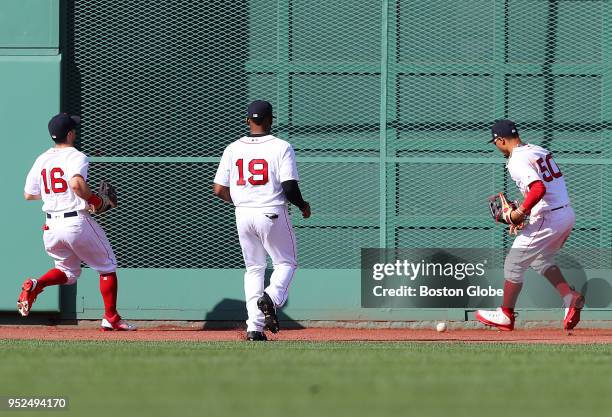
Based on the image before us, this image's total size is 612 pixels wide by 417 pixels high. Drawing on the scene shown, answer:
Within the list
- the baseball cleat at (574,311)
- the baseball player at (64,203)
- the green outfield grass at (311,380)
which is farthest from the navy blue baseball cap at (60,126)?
the baseball cleat at (574,311)

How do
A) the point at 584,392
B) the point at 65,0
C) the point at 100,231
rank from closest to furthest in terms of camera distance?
the point at 584,392 → the point at 100,231 → the point at 65,0

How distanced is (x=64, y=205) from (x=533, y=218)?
4000 mm

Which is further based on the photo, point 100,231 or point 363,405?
point 100,231

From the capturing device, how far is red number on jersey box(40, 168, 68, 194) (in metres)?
10.4

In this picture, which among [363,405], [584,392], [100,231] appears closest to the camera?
[363,405]

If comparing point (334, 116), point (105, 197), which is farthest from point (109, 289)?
point (334, 116)

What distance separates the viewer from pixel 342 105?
12.3 metres

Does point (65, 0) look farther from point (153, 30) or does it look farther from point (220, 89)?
point (220, 89)

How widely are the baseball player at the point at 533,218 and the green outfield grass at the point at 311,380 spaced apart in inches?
75.8

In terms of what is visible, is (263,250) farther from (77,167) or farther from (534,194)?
(534,194)

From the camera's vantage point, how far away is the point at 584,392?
6051 millimetres

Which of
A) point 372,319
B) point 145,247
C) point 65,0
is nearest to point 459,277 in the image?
point 372,319

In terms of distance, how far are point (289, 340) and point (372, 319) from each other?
2.17m

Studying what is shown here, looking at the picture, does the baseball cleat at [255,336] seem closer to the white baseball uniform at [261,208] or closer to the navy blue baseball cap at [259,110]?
the white baseball uniform at [261,208]
